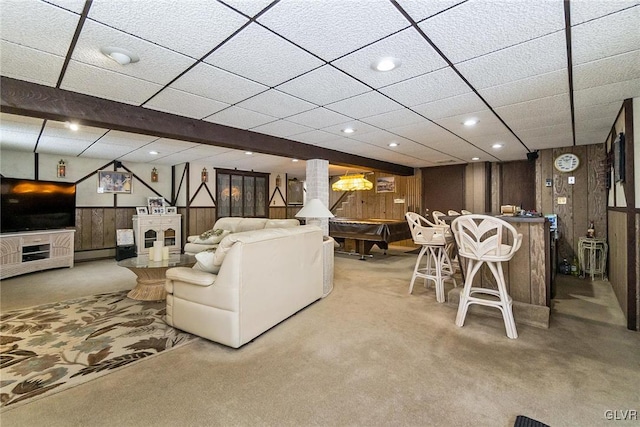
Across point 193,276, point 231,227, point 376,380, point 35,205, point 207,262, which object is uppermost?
point 35,205

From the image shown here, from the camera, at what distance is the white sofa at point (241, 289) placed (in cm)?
244

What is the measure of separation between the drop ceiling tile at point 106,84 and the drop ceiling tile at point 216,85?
0.32 m

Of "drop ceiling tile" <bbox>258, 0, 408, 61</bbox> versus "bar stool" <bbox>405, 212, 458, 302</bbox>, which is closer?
"drop ceiling tile" <bbox>258, 0, 408, 61</bbox>

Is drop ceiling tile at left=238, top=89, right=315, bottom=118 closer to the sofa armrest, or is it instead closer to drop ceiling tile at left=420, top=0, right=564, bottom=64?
drop ceiling tile at left=420, top=0, right=564, bottom=64

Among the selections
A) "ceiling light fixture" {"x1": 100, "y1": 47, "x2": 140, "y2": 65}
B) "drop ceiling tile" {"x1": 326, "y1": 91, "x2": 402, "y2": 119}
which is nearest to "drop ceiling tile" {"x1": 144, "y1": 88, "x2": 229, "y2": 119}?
"ceiling light fixture" {"x1": 100, "y1": 47, "x2": 140, "y2": 65}

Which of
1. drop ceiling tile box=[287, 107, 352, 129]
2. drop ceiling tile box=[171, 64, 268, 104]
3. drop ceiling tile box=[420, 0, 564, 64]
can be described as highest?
drop ceiling tile box=[287, 107, 352, 129]

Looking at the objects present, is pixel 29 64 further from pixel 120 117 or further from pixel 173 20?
pixel 173 20

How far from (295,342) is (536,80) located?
3223 millimetres

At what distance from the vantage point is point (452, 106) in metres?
3.18

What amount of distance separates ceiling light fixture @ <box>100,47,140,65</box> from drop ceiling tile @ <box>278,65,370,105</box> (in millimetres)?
1165

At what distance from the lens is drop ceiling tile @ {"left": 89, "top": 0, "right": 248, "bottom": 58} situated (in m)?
1.54

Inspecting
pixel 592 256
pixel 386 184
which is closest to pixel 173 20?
pixel 592 256

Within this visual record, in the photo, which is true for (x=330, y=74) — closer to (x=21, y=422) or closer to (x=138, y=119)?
(x=138, y=119)

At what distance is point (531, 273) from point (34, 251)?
7928 millimetres
